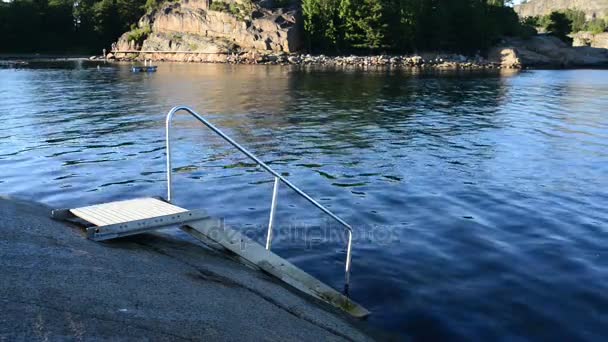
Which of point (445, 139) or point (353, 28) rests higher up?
point (353, 28)

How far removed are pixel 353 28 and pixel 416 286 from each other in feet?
374

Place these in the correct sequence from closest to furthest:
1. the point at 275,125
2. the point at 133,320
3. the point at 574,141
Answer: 1. the point at 133,320
2. the point at 574,141
3. the point at 275,125

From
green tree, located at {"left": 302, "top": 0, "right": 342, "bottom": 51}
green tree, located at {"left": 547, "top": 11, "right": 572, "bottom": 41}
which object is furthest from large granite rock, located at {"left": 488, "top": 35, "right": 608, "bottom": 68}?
green tree, located at {"left": 302, "top": 0, "right": 342, "bottom": 51}

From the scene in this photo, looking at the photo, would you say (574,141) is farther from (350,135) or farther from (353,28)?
(353,28)

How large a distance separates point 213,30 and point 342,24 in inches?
1244

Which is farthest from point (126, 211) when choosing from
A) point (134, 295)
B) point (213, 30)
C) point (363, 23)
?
point (213, 30)

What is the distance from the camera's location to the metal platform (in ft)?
29.8

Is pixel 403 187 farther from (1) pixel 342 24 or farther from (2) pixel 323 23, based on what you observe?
(1) pixel 342 24

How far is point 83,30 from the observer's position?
159 metres

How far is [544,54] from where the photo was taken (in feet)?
416

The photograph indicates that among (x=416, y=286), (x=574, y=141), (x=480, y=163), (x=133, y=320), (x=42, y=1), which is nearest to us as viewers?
(x=133, y=320)

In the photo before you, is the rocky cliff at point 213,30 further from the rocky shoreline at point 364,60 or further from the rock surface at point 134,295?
the rock surface at point 134,295

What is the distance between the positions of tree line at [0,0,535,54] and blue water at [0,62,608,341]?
8110 centimetres


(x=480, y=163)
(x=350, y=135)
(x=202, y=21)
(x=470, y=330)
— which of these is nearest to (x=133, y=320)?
(x=470, y=330)
